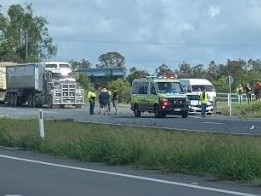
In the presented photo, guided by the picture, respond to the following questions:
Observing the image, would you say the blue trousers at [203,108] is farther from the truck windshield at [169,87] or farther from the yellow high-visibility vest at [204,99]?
the truck windshield at [169,87]

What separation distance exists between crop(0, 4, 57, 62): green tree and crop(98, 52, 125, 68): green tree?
4119 centimetres

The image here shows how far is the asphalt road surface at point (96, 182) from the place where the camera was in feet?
39.5

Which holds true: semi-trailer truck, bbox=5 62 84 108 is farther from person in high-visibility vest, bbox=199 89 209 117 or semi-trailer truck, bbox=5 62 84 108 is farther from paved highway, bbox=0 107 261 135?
person in high-visibility vest, bbox=199 89 209 117

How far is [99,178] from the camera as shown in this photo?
14.0 m

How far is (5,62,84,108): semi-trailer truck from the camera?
59219 millimetres

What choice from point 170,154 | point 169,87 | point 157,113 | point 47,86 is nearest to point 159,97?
point 157,113

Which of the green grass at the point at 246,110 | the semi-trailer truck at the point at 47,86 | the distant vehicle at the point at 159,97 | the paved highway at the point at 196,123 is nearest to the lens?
the paved highway at the point at 196,123

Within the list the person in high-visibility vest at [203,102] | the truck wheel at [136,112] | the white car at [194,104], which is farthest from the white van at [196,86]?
the truck wheel at [136,112]

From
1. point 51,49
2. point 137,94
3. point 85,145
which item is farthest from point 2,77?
point 85,145

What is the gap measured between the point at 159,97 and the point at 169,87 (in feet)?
5.17

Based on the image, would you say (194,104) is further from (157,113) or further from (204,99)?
(157,113)

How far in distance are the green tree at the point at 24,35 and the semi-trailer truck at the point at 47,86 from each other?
36058 mm

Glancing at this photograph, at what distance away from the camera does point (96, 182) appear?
13.4 metres

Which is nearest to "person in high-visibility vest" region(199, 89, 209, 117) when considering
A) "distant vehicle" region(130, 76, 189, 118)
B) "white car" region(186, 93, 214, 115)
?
"distant vehicle" region(130, 76, 189, 118)
